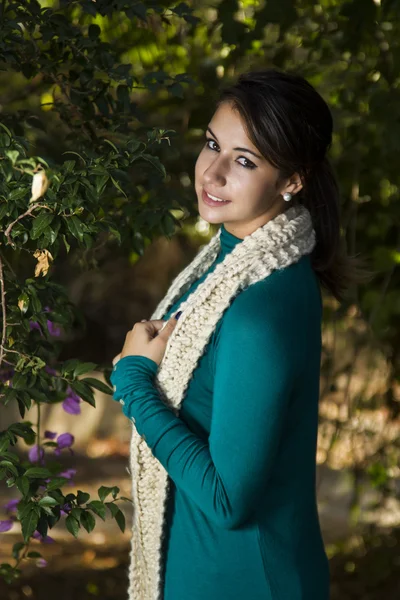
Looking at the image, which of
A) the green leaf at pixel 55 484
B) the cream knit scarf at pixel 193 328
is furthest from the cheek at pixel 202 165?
the green leaf at pixel 55 484

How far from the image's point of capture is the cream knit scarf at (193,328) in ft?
4.25

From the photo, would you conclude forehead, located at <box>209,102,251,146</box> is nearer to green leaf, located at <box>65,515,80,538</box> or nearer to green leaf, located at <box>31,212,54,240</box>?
green leaf, located at <box>31,212,54,240</box>

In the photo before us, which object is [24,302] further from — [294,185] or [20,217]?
[294,185]

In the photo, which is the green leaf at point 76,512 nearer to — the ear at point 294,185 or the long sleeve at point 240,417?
the long sleeve at point 240,417

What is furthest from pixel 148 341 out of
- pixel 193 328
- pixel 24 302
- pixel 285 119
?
pixel 285 119

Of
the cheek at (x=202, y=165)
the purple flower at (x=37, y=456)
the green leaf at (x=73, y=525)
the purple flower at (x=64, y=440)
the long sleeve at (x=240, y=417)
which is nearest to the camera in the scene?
the long sleeve at (x=240, y=417)

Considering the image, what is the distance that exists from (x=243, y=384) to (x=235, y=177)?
34cm

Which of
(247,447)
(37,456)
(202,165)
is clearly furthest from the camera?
(37,456)

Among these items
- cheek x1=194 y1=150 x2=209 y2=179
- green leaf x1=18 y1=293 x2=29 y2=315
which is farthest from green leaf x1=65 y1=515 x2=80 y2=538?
cheek x1=194 y1=150 x2=209 y2=179

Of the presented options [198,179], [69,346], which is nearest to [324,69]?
[198,179]

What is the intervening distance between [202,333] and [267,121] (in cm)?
34

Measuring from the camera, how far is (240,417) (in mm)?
1165

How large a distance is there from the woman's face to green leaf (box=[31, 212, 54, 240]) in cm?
27

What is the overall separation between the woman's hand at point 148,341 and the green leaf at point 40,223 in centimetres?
25
